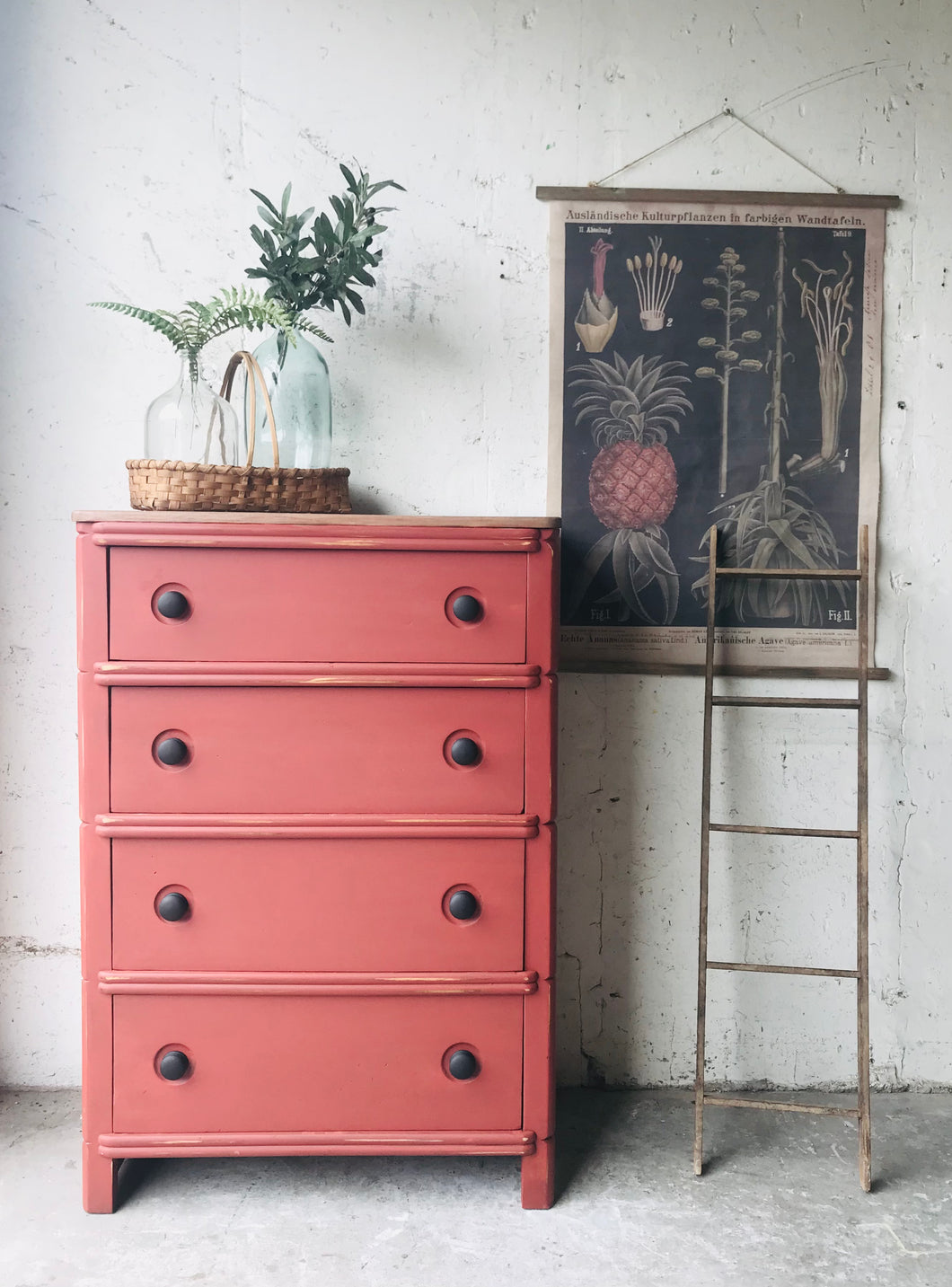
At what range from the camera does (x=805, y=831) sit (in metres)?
2.19

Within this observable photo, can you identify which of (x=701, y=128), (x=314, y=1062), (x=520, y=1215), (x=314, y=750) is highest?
(x=701, y=128)

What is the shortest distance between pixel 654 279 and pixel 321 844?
5.44 feet

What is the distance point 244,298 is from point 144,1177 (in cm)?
204

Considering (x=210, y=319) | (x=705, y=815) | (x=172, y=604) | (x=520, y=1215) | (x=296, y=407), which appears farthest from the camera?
(x=705, y=815)

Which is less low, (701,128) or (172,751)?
(701,128)

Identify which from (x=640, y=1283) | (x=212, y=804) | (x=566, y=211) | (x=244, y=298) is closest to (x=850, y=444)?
(x=566, y=211)

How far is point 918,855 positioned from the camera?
2.48m

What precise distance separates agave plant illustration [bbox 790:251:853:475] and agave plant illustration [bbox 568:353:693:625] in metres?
0.36

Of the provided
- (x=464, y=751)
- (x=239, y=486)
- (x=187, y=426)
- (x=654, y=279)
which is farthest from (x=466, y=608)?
(x=654, y=279)

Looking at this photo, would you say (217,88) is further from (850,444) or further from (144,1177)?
(144,1177)

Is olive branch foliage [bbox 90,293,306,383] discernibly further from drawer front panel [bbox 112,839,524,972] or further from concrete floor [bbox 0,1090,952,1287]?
concrete floor [bbox 0,1090,952,1287]

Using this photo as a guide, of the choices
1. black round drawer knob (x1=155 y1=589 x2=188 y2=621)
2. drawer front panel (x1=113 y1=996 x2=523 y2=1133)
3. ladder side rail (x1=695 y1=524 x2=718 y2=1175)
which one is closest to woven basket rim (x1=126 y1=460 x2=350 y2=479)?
black round drawer knob (x1=155 y1=589 x2=188 y2=621)

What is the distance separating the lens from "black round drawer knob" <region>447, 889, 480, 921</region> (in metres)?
1.94

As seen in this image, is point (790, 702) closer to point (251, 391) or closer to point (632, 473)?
point (632, 473)
